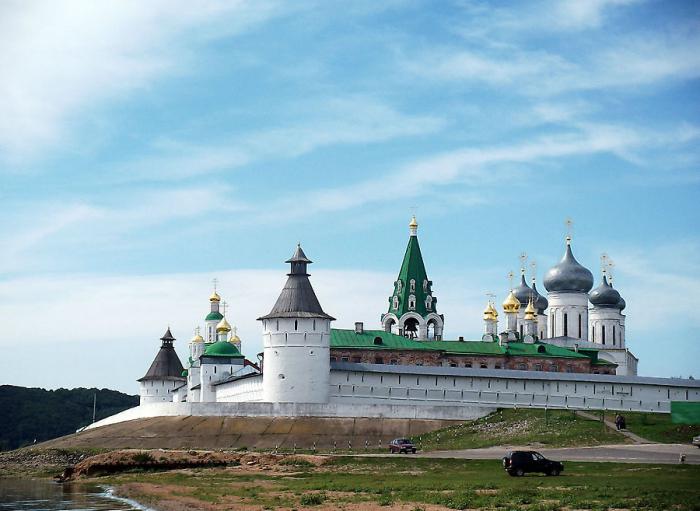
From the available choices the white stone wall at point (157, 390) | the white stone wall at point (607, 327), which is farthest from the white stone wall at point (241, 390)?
the white stone wall at point (607, 327)

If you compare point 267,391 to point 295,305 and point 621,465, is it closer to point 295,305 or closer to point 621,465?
point 295,305

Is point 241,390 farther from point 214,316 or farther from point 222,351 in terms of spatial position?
point 214,316

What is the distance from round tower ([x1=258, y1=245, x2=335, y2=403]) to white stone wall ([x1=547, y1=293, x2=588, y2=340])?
24.6m

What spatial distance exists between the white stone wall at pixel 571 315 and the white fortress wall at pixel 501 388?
16.5 metres

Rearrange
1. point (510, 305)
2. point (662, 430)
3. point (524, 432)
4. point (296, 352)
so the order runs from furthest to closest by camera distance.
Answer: point (510, 305) < point (296, 352) < point (524, 432) < point (662, 430)

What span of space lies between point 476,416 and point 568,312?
23.2 m

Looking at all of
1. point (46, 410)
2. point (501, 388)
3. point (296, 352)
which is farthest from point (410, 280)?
point (46, 410)

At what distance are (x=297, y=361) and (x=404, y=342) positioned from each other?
10349 mm

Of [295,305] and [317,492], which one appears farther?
[295,305]

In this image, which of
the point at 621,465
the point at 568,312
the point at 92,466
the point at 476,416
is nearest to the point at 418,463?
the point at 621,465

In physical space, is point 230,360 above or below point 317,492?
above

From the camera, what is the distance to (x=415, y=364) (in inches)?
2653

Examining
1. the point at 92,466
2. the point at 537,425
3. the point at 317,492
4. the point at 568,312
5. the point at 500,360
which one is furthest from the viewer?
the point at 568,312

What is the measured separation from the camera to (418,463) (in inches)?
1517
